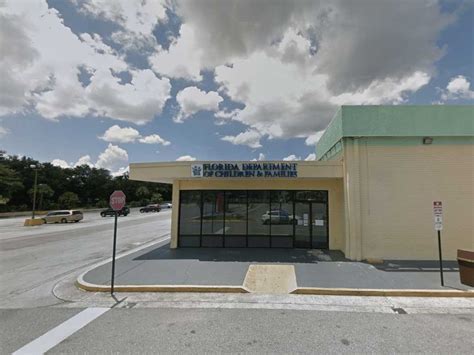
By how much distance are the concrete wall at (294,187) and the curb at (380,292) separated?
16.0ft

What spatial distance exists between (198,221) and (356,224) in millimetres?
7463

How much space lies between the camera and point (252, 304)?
21.1 ft

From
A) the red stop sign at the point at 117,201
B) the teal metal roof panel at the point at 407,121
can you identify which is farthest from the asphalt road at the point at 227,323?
the teal metal roof panel at the point at 407,121

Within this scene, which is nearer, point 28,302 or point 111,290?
point 28,302

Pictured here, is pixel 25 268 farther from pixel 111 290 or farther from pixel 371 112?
pixel 371 112

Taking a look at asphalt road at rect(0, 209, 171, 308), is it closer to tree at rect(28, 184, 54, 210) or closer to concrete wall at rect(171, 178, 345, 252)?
concrete wall at rect(171, 178, 345, 252)

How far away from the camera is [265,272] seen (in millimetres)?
8766

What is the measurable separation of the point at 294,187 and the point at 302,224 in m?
1.89

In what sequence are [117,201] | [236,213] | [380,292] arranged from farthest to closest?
[236,213]
[117,201]
[380,292]

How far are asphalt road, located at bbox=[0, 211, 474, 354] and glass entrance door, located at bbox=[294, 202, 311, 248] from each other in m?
5.82

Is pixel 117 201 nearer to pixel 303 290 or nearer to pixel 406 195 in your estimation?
pixel 303 290

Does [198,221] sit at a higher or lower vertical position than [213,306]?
higher

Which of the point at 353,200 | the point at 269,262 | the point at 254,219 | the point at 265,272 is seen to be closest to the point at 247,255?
the point at 269,262

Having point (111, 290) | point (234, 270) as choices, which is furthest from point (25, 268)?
point (234, 270)
